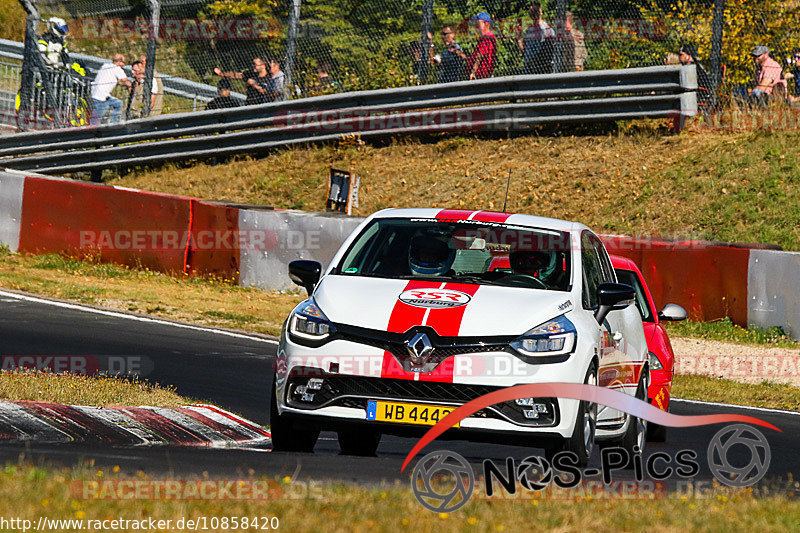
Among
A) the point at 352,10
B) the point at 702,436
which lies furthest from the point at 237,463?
the point at 352,10

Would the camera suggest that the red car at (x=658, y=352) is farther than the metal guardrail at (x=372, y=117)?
No

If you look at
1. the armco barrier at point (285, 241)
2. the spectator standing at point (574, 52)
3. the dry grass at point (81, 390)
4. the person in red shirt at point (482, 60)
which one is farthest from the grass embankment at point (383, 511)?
the person in red shirt at point (482, 60)

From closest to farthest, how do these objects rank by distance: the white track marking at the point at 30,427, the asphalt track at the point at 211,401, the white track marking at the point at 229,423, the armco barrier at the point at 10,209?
the asphalt track at the point at 211,401 < the white track marking at the point at 30,427 < the white track marking at the point at 229,423 < the armco barrier at the point at 10,209

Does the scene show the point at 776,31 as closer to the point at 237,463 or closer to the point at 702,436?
the point at 702,436

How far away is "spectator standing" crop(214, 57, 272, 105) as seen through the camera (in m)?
21.2

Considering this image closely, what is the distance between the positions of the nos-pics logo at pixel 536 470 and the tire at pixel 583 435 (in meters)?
0.14

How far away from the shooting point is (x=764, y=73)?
19.2m

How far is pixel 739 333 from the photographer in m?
14.5

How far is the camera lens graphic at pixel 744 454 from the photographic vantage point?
7.40 meters

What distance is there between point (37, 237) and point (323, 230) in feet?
14.9

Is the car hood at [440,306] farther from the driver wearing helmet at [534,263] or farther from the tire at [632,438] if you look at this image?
the tire at [632,438]

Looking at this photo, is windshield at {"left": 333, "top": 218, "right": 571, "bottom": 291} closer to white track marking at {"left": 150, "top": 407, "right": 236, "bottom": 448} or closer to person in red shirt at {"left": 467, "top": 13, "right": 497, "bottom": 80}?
white track marking at {"left": 150, "top": 407, "right": 236, "bottom": 448}

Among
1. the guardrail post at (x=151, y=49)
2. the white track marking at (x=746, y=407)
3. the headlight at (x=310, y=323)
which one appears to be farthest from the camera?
the guardrail post at (x=151, y=49)

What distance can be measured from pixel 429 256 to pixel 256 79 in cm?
1422
